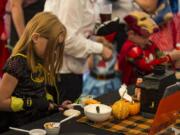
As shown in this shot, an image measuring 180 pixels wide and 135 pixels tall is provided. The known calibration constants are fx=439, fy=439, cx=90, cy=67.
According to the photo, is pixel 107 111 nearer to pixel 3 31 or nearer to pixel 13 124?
pixel 13 124

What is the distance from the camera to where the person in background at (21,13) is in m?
3.14

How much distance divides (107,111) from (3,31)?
5.22ft

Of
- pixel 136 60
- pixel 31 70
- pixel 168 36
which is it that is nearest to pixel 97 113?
pixel 31 70

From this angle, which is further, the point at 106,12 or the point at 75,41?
the point at 106,12

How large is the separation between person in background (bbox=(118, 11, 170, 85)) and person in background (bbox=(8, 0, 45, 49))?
2.38 ft

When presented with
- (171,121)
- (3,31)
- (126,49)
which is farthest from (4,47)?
(171,121)

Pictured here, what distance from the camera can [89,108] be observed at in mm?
2090

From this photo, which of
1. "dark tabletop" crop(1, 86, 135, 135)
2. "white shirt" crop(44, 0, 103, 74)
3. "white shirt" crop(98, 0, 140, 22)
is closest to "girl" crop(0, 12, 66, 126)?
"dark tabletop" crop(1, 86, 135, 135)

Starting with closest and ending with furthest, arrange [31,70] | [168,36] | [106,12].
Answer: [31,70] → [106,12] → [168,36]

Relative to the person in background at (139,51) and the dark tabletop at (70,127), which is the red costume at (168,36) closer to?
the person in background at (139,51)

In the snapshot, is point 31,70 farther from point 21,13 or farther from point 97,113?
point 21,13

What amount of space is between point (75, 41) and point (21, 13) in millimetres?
577

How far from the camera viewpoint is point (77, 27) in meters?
2.80

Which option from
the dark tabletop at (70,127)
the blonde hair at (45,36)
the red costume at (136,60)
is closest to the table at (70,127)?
the dark tabletop at (70,127)
